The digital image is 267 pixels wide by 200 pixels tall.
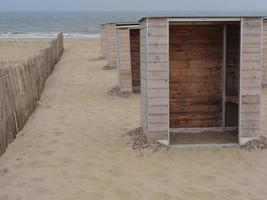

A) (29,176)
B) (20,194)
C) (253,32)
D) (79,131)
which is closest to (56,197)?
(20,194)

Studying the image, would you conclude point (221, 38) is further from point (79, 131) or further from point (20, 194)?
point (20, 194)

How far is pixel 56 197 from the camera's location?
208 inches

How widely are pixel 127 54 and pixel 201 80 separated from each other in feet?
16.2

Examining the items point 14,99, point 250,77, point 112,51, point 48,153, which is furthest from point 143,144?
point 112,51

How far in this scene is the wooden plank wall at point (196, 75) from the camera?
8055mm

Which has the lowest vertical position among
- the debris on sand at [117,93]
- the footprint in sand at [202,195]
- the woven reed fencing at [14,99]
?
the footprint in sand at [202,195]

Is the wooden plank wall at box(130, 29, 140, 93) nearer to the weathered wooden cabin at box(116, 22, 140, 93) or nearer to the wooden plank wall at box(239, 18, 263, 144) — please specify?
the weathered wooden cabin at box(116, 22, 140, 93)

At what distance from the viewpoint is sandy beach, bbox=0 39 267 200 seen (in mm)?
5461

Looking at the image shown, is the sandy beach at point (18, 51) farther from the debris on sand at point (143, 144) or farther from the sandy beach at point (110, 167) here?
the debris on sand at point (143, 144)

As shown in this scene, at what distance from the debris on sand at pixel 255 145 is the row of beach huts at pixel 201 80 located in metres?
0.08

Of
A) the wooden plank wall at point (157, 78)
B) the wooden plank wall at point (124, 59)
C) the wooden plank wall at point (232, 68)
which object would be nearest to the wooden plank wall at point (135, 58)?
the wooden plank wall at point (124, 59)

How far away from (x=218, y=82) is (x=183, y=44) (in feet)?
3.08

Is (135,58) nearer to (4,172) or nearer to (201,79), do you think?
(201,79)

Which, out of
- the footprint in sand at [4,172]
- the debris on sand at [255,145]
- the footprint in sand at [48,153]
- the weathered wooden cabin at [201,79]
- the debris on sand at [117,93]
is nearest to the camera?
the footprint in sand at [4,172]
